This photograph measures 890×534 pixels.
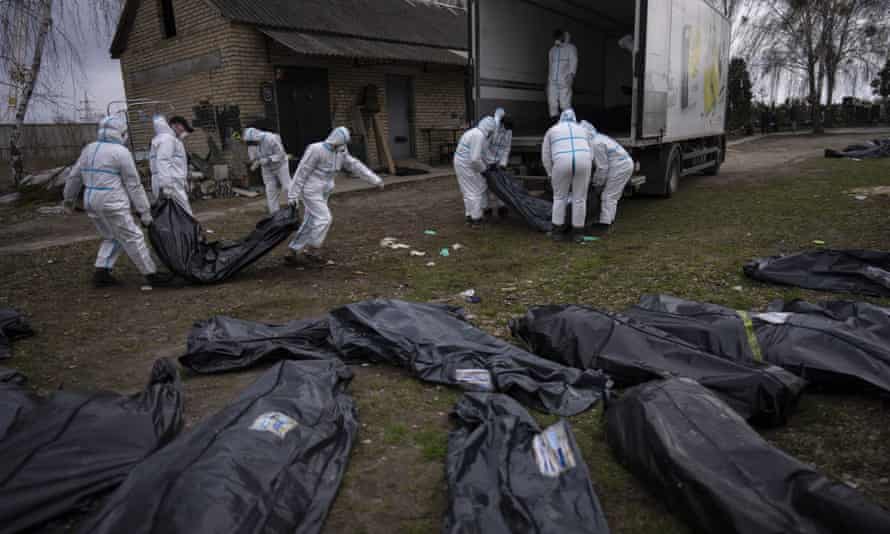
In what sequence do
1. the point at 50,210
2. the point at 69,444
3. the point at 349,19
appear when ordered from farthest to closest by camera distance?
the point at 349,19 → the point at 50,210 → the point at 69,444

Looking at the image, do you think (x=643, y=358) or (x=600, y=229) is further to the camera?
(x=600, y=229)

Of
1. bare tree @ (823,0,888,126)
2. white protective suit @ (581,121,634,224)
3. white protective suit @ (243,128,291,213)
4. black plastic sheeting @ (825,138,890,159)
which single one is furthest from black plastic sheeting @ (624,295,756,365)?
bare tree @ (823,0,888,126)

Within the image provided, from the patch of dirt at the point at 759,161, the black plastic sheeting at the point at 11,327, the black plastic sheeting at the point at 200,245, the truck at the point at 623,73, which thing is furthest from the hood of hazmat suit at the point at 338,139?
the patch of dirt at the point at 759,161

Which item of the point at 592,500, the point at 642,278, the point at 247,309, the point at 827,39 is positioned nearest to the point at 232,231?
the point at 247,309

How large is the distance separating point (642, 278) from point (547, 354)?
2148 millimetres

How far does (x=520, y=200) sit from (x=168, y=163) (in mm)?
4167

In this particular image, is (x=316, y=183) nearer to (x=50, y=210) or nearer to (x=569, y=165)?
(x=569, y=165)

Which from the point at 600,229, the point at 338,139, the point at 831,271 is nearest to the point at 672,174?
the point at 600,229

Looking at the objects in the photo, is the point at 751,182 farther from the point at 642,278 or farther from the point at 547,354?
the point at 547,354

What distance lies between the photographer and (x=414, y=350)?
10.8 ft

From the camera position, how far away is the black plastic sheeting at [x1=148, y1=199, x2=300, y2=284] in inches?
204

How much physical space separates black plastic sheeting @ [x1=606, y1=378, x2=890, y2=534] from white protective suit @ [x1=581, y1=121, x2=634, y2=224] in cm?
472

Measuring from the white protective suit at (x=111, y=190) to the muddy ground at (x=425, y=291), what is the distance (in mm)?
441

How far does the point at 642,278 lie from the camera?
4965 mm
